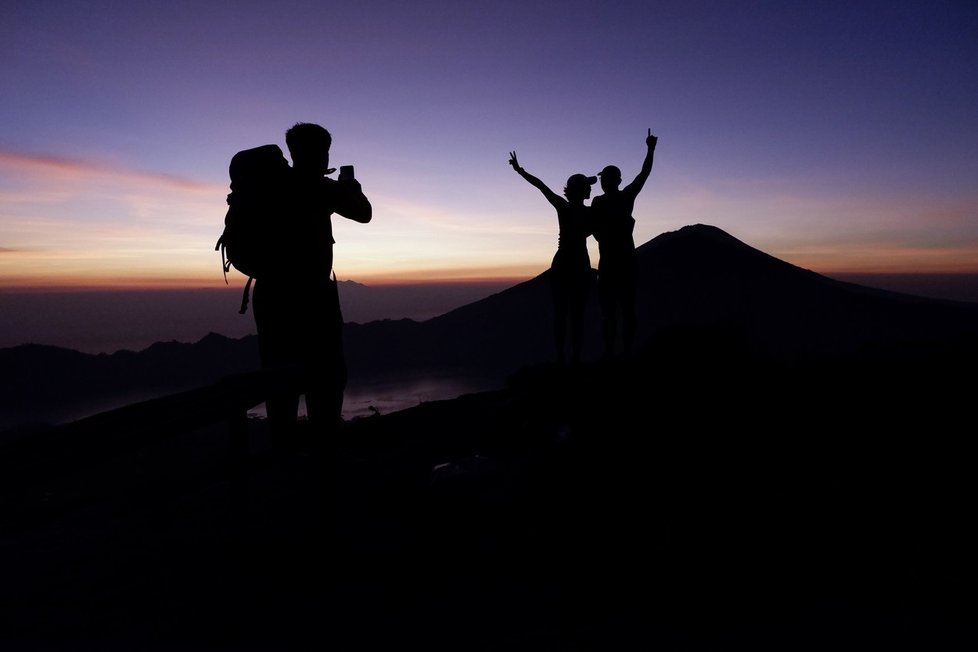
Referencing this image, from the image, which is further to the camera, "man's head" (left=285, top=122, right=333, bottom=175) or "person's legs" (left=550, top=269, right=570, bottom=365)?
"person's legs" (left=550, top=269, right=570, bottom=365)

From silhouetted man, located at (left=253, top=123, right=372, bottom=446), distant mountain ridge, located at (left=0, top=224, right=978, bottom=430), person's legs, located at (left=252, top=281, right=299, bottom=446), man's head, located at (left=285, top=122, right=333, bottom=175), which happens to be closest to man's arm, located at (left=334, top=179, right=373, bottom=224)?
silhouetted man, located at (left=253, top=123, right=372, bottom=446)

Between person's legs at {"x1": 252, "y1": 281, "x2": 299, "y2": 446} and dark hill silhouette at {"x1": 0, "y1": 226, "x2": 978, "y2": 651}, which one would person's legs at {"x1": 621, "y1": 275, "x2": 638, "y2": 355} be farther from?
person's legs at {"x1": 252, "y1": 281, "x2": 299, "y2": 446}

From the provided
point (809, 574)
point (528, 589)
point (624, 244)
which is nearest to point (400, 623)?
point (528, 589)

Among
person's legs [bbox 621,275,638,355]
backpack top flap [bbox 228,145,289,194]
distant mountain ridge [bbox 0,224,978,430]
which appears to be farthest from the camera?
distant mountain ridge [bbox 0,224,978,430]

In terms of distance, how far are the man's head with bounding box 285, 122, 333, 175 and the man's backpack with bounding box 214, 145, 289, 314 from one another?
11 centimetres

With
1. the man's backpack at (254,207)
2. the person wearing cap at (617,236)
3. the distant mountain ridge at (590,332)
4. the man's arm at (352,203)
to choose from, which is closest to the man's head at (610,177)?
the person wearing cap at (617,236)

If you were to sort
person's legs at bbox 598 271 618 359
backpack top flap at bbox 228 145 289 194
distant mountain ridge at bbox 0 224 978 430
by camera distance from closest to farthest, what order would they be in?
backpack top flap at bbox 228 145 289 194
person's legs at bbox 598 271 618 359
distant mountain ridge at bbox 0 224 978 430

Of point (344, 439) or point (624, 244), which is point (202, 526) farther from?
point (624, 244)

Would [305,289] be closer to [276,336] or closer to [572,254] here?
[276,336]

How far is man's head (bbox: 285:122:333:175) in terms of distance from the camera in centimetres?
312

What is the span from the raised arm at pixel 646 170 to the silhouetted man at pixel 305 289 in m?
5.17

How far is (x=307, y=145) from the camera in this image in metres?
3.13

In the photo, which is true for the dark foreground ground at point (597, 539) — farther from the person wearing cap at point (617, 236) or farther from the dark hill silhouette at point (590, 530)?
the person wearing cap at point (617, 236)

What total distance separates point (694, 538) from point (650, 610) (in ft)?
2.06
